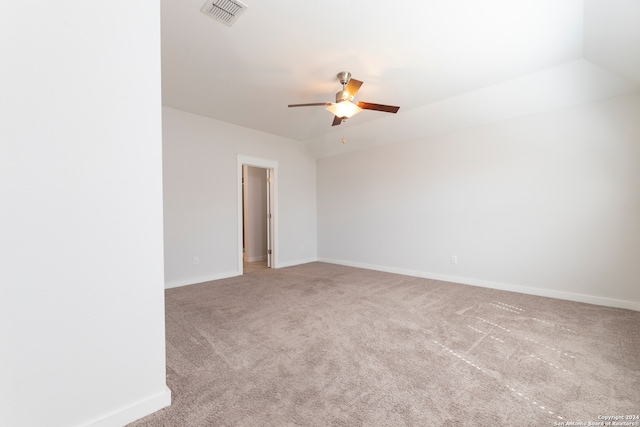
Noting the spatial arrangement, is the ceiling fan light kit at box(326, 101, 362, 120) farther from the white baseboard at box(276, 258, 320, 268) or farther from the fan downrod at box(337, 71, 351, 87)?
the white baseboard at box(276, 258, 320, 268)

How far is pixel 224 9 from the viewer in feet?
6.81

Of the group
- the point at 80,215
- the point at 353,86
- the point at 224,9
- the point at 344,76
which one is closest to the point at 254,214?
the point at 344,76

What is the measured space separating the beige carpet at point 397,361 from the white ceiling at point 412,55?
8.54ft

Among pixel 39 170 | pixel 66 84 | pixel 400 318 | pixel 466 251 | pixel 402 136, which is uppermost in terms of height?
pixel 402 136

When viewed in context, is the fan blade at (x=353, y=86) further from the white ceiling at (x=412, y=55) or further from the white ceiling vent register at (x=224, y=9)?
the white ceiling vent register at (x=224, y=9)

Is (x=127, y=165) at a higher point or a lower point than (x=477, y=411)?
higher

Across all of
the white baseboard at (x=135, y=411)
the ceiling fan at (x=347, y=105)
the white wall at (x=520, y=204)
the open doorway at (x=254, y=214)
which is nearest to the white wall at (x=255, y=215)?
the open doorway at (x=254, y=214)

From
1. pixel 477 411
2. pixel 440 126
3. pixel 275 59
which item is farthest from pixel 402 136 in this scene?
pixel 477 411

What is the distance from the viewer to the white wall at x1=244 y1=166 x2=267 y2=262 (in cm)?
629

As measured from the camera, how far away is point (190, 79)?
10.4 ft

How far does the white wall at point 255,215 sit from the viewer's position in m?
6.29

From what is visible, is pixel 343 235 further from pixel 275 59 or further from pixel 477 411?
pixel 477 411

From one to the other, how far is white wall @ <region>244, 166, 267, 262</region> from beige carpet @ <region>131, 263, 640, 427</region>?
114 inches

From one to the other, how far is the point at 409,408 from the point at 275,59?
10.3ft
